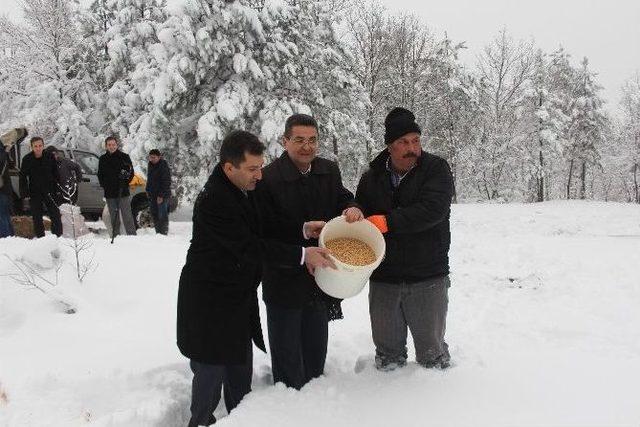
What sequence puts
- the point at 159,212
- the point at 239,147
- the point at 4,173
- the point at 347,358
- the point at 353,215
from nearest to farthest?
the point at 239,147 → the point at 353,215 → the point at 347,358 → the point at 4,173 → the point at 159,212

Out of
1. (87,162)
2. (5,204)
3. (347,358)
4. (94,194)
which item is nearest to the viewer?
(347,358)

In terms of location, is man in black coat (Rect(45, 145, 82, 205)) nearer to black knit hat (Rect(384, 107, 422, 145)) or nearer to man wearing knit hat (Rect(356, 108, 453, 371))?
man wearing knit hat (Rect(356, 108, 453, 371))

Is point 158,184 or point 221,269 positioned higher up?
point 158,184

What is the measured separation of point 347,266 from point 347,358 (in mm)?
1603

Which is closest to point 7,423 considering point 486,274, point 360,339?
point 360,339

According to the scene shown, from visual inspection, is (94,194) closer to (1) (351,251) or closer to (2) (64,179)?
(2) (64,179)

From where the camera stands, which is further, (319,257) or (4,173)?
(4,173)

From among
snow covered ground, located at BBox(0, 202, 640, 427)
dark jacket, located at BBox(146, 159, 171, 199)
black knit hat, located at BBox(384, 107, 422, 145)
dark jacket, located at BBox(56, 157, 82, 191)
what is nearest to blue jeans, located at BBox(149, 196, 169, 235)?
dark jacket, located at BBox(146, 159, 171, 199)

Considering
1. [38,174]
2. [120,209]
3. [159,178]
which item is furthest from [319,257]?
[159,178]

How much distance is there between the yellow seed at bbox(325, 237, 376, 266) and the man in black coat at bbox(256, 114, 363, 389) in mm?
175

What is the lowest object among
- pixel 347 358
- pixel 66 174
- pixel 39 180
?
pixel 347 358

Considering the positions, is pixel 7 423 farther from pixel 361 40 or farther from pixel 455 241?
pixel 361 40

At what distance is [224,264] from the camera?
2861 mm

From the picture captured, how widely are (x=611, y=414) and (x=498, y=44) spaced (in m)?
34.6
